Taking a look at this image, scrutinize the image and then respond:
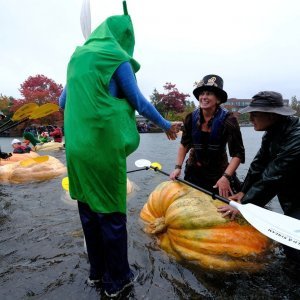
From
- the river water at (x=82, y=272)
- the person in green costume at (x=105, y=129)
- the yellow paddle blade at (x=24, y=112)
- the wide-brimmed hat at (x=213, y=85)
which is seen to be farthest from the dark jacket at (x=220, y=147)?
the yellow paddle blade at (x=24, y=112)

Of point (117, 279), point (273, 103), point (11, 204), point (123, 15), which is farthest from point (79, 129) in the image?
point (11, 204)

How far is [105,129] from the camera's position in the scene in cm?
211

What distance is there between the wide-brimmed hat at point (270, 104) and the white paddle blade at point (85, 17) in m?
1.68

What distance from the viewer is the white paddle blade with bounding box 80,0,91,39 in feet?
8.84

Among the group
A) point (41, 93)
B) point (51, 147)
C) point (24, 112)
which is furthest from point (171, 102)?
point (24, 112)

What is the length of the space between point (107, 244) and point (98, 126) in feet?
2.94

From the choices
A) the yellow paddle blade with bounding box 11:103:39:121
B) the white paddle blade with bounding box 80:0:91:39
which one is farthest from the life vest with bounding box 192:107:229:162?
the yellow paddle blade with bounding box 11:103:39:121

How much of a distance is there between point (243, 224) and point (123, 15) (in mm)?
2212

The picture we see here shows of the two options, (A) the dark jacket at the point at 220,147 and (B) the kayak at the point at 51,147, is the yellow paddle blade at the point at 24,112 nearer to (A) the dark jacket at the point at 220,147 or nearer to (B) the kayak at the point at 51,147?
(A) the dark jacket at the point at 220,147

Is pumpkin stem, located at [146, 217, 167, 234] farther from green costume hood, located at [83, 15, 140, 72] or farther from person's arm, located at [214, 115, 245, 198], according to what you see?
green costume hood, located at [83, 15, 140, 72]

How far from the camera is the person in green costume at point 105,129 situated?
212 cm

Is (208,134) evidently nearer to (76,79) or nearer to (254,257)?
(254,257)

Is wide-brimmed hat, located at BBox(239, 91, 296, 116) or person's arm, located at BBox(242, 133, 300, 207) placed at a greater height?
wide-brimmed hat, located at BBox(239, 91, 296, 116)

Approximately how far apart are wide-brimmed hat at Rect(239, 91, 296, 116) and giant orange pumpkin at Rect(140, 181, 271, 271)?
108 cm
